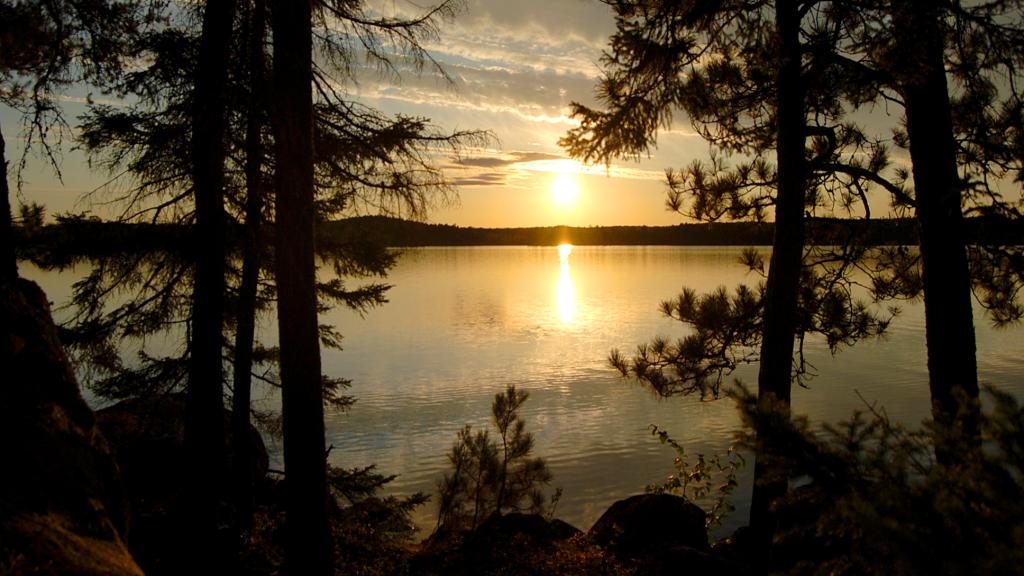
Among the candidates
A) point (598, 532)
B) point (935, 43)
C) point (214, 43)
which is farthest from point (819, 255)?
point (214, 43)

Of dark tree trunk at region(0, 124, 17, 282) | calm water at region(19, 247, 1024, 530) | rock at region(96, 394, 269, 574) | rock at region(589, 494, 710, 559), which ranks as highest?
dark tree trunk at region(0, 124, 17, 282)

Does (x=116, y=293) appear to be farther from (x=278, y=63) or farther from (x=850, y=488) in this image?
(x=850, y=488)

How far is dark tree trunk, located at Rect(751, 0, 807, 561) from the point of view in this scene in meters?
7.47

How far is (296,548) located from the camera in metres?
6.45

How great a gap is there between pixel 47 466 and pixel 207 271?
437cm

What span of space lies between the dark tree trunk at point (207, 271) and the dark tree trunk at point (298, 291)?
4.44ft

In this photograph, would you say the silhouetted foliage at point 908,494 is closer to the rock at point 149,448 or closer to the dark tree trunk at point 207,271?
the dark tree trunk at point 207,271

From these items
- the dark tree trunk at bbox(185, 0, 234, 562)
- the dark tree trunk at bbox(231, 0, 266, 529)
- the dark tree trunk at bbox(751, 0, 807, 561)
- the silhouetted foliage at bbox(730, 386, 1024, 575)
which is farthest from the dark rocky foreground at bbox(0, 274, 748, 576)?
the silhouetted foliage at bbox(730, 386, 1024, 575)

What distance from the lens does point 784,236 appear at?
25.0 feet

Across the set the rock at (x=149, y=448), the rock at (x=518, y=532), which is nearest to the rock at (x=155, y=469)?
the rock at (x=149, y=448)

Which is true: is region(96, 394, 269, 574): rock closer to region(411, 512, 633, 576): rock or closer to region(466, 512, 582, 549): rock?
region(411, 512, 633, 576): rock

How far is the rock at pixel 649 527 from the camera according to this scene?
8039 mm

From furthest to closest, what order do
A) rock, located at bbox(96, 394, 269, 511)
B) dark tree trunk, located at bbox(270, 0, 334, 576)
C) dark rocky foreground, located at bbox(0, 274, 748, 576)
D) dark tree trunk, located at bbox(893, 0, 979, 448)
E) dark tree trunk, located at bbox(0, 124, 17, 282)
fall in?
rock, located at bbox(96, 394, 269, 511) < dark tree trunk, located at bbox(893, 0, 979, 448) < dark tree trunk, located at bbox(270, 0, 334, 576) < dark tree trunk, located at bbox(0, 124, 17, 282) < dark rocky foreground, located at bbox(0, 274, 748, 576)

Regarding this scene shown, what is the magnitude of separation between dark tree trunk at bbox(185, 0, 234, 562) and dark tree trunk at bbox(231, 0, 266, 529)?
0.99 metres
